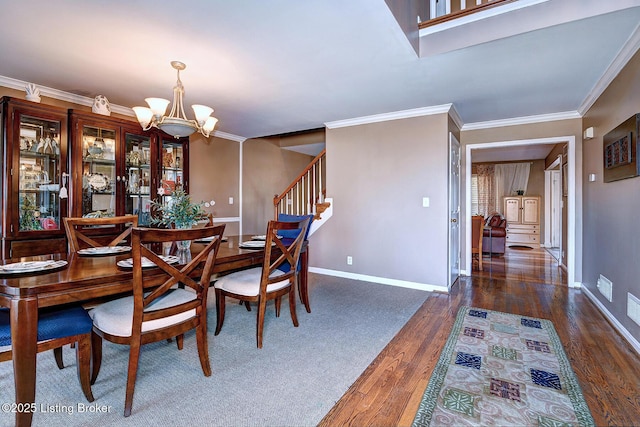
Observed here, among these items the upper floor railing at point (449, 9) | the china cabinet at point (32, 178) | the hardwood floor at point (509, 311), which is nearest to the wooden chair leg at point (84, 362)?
the hardwood floor at point (509, 311)

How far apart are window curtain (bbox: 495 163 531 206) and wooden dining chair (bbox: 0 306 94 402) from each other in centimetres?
941

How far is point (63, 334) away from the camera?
4.98 ft

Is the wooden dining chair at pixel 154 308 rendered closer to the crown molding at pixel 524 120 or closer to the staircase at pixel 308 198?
the staircase at pixel 308 198

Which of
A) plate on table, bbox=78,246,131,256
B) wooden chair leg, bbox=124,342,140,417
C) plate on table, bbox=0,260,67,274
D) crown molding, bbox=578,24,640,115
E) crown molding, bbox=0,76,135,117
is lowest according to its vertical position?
wooden chair leg, bbox=124,342,140,417

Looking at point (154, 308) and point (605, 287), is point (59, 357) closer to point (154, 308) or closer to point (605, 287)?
point (154, 308)

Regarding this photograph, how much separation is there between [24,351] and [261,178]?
4780 millimetres

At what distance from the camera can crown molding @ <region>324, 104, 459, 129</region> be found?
372cm

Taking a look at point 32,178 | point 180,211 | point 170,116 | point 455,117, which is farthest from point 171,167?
point 455,117

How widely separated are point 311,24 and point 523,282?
164 inches

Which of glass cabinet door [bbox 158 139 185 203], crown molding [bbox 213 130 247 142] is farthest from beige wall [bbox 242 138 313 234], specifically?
glass cabinet door [bbox 158 139 185 203]

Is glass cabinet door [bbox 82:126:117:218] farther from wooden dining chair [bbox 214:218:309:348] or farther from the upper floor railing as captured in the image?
the upper floor railing

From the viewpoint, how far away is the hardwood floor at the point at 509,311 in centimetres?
159

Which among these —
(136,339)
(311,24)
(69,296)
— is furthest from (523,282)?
(69,296)

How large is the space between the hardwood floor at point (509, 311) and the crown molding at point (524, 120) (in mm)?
2165
